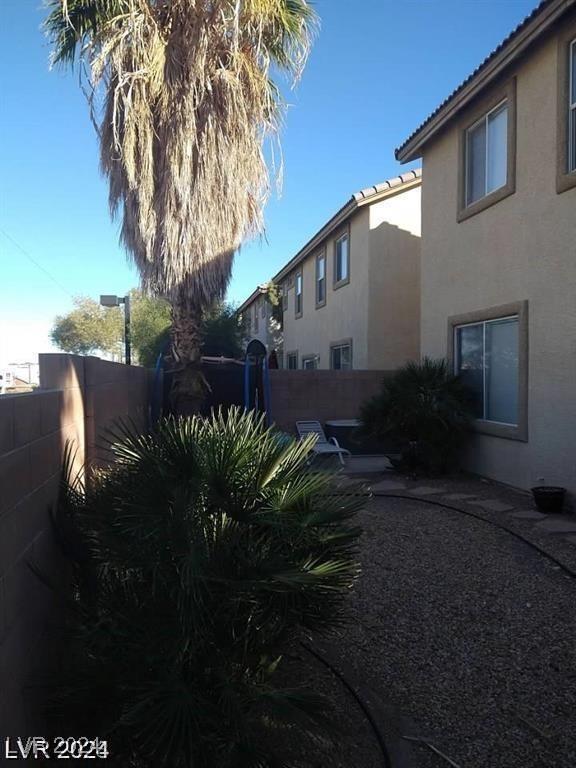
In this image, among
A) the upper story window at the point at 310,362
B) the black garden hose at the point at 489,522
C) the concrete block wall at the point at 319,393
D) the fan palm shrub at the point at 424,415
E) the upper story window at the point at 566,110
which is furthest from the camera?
the upper story window at the point at 310,362

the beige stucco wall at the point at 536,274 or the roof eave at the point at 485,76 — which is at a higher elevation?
the roof eave at the point at 485,76

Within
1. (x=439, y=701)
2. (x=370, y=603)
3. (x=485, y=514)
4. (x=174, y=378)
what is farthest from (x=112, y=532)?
(x=174, y=378)

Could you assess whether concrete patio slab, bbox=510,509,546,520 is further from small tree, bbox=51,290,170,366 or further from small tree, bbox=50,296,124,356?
small tree, bbox=50,296,124,356

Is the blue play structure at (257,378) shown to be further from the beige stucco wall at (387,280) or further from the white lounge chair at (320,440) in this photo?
the beige stucco wall at (387,280)

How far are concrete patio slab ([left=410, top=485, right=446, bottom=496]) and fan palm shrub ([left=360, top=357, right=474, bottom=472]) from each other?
2.62ft

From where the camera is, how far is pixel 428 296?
37.1 ft

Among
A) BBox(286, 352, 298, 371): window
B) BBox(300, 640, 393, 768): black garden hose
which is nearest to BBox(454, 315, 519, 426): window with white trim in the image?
BBox(300, 640, 393, 768): black garden hose

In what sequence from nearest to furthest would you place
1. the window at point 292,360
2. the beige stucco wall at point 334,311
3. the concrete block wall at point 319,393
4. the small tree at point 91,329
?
1. the concrete block wall at point 319,393
2. the beige stucco wall at point 334,311
3. the window at point 292,360
4. the small tree at point 91,329

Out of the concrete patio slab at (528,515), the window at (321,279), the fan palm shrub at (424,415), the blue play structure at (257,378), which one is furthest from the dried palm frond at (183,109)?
the window at (321,279)

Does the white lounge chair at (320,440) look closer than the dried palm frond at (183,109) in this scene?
No

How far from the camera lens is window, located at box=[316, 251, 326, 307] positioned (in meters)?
18.3

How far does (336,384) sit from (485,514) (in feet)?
20.0

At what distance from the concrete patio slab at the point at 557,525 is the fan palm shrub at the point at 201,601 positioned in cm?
432

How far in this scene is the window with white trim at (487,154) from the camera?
8836 millimetres
